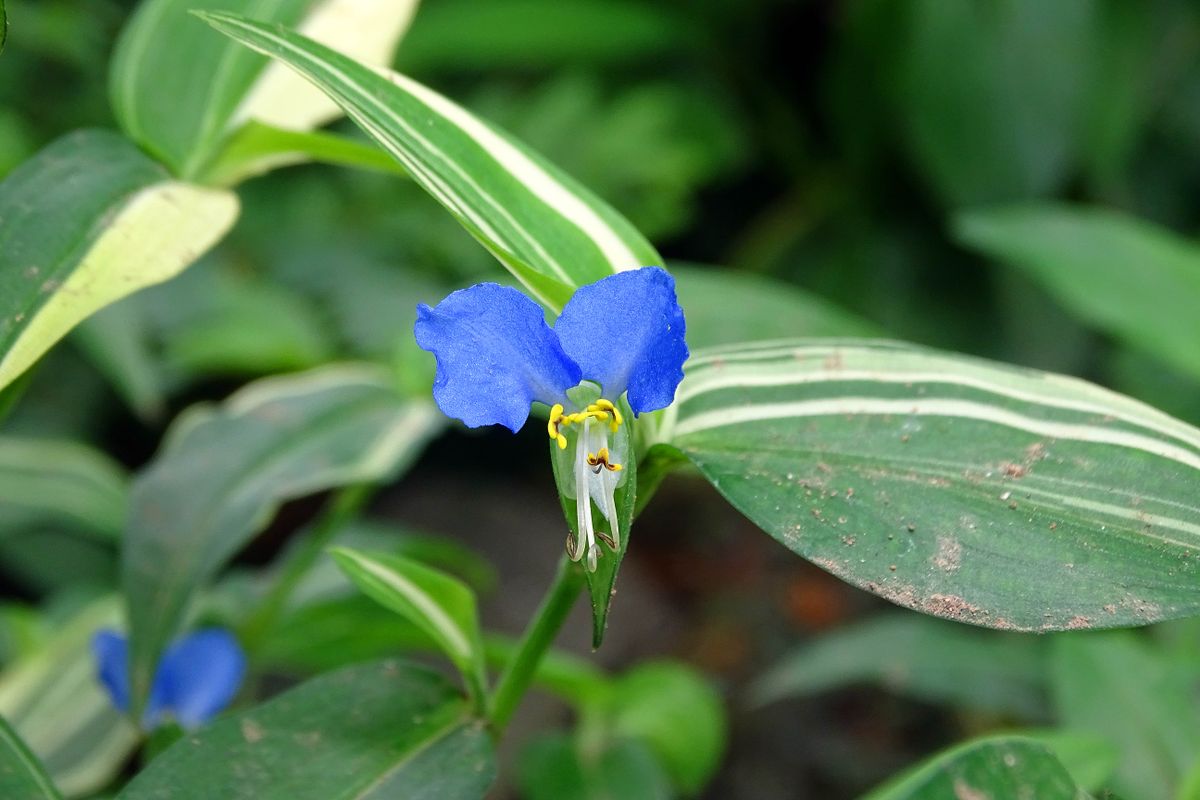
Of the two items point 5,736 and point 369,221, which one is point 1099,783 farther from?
point 369,221

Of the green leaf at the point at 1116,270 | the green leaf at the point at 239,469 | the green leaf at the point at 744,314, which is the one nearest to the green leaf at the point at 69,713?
the green leaf at the point at 239,469

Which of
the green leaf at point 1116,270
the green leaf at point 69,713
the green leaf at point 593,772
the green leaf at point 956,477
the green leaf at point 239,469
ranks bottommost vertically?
the green leaf at point 593,772

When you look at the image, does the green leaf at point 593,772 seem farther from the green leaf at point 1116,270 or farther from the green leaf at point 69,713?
the green leaf at point 1116,270

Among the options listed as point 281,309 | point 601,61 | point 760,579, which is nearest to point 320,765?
point 281,309

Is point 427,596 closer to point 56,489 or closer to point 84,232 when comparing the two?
point 84,232

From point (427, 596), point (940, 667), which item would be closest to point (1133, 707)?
point (940, 667)

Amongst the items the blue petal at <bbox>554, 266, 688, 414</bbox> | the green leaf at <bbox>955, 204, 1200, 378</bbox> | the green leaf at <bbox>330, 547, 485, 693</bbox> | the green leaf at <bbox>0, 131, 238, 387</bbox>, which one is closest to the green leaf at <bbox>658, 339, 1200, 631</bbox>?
the blue petal at <bbox>554, 266, 688, 414</bbox>

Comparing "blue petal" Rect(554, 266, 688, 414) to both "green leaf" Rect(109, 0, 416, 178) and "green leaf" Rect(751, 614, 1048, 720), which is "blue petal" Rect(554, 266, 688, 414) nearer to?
"green leaf" Rect(109, 0, 416, 178)
